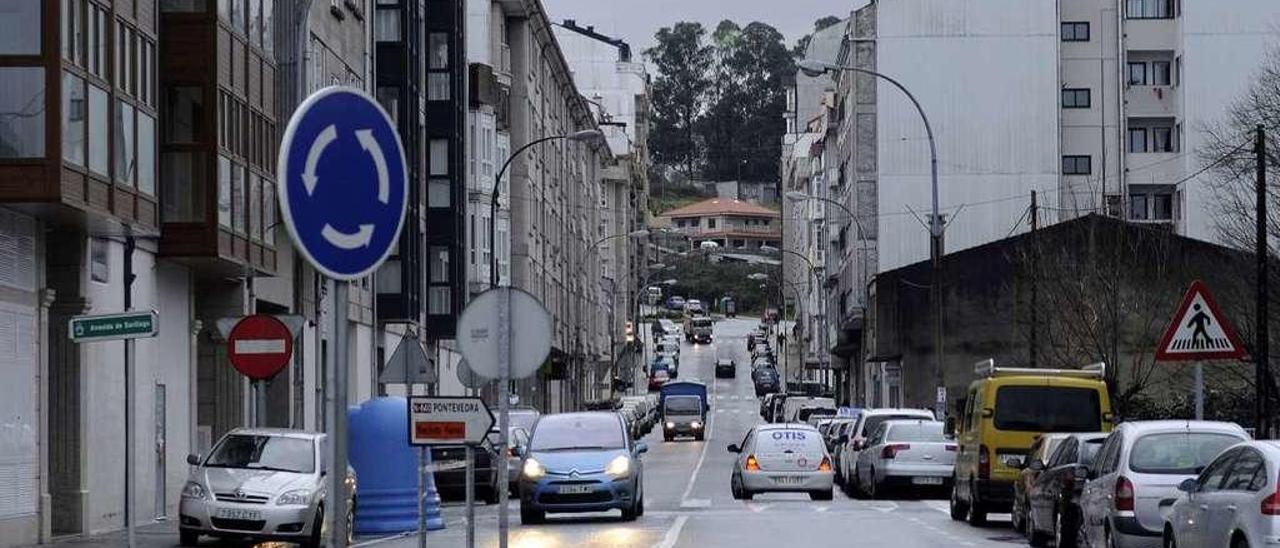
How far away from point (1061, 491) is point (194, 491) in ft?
33.5

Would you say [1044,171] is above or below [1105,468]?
above

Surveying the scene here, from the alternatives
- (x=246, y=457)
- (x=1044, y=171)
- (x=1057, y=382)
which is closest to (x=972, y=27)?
(x=1044, y=171)

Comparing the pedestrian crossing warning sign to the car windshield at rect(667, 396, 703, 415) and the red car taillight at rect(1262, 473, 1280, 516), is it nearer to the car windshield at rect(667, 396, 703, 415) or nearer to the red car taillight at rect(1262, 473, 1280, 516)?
the red car taillight at rect(1262, 473, 1280, 516)

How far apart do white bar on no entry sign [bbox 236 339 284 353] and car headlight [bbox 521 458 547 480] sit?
249 inches

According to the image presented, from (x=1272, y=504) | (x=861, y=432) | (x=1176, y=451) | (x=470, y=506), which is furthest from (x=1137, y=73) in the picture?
(x=470, y=506)

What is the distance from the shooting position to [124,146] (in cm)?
3014

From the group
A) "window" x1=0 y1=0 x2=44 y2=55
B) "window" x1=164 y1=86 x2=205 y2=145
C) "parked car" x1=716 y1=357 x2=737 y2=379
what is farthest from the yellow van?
"parked car" x1=716 y1=357 x2=737 y2=379

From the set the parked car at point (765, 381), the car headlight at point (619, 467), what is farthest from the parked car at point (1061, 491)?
the parked car at point (765, 381)

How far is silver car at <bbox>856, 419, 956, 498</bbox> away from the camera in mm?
41469

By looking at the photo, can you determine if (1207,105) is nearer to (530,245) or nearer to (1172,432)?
(530,245)

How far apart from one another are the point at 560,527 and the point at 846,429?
22208mm

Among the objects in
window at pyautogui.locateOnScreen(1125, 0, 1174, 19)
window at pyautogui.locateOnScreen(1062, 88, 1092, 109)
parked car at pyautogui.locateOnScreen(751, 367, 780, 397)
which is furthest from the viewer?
parked car at pyautogui.locateOnScreen(751, 367, 780, 397)

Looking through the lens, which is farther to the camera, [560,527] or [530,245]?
[530,245]

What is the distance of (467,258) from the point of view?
6950cm
